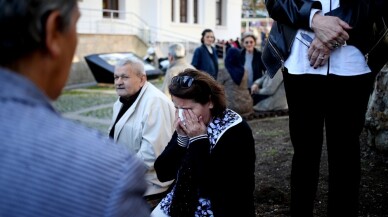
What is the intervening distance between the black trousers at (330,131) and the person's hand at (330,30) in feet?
0.59

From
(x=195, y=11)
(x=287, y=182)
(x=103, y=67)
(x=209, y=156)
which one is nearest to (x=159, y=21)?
(x=195, y=11)

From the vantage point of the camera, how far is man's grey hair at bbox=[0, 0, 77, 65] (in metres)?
1.01

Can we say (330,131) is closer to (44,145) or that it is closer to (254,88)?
(44,145)

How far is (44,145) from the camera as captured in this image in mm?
999

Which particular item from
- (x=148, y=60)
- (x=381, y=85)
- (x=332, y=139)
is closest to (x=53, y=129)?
(x=332, y=139)

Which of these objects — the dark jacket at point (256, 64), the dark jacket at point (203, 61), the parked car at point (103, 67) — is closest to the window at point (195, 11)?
the parked car at point (103, 67)

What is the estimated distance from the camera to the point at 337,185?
2588 millimetres

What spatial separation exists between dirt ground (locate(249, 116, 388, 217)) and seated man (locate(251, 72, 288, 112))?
284 centimetres

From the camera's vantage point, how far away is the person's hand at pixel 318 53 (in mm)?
2514

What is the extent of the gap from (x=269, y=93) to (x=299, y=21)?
20.3 feet

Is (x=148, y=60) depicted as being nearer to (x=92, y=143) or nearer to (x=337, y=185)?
(x=337, y=185)

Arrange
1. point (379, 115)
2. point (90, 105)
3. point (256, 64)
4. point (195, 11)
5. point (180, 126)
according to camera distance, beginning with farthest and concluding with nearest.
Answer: point (195, 11)
point (90, 105)
point (256, 64)
point (379, 115)
point (180, 126)

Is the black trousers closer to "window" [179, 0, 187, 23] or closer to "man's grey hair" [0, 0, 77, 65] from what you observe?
"man's grey hair" [0, 0, 77, 65]

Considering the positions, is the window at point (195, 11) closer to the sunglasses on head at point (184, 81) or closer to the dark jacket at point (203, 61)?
the dark jacket at point (203, 61)
